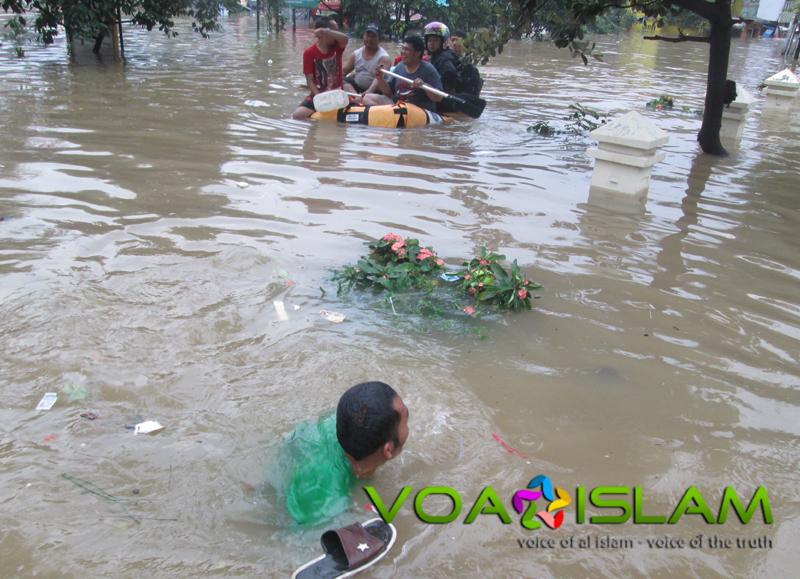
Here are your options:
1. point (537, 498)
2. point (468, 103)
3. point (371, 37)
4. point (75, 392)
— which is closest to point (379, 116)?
point (468, 103)

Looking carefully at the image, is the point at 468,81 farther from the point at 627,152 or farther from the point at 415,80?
the point at 627,152

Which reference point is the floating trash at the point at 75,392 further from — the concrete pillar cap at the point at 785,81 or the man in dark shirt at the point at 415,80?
the concrete pillar cap at the point at 785,81

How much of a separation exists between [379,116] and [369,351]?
255 inches

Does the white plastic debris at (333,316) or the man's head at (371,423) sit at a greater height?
the man's head at (371,423)

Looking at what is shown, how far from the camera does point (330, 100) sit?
31.3 feet

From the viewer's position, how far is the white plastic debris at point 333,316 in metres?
4.08

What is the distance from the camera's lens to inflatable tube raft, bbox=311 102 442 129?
378 inches

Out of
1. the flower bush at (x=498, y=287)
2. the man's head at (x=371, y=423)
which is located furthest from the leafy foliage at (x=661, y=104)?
the man's head at (x=371, y=423)

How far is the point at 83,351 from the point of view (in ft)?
11.7

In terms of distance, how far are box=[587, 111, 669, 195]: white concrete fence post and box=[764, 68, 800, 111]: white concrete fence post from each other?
26.5ft

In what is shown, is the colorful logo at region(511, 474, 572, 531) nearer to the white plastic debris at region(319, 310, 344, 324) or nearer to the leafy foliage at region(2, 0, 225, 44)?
the white plastic debris at region(319, 310, 344, 324)

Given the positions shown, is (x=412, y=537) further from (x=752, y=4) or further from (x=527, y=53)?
(x=752, y=4)

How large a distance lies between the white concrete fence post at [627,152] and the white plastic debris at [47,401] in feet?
17.3

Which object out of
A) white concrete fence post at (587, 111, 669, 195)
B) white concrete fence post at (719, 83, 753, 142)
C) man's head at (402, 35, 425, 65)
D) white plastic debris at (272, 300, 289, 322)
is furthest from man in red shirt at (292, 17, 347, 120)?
white plastic debris at (272, 300, 289, 322)
